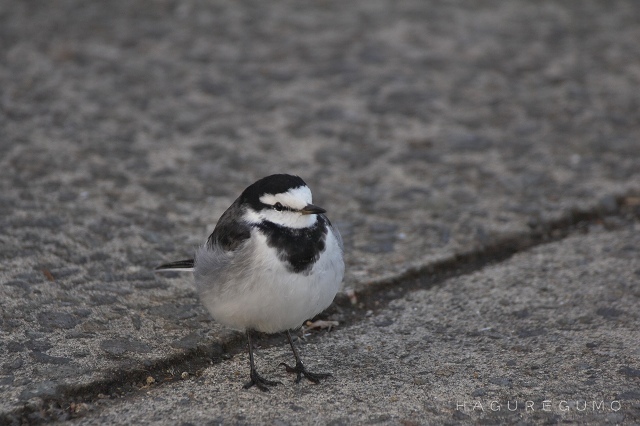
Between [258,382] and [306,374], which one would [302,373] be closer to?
[306,374]

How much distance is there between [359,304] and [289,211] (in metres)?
0.84

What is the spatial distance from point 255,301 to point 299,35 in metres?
4.38

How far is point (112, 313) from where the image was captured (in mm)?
4227

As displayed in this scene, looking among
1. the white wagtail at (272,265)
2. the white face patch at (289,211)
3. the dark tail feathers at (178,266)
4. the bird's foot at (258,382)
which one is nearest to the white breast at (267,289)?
the white wagtail at (272,265)

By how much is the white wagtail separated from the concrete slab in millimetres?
182

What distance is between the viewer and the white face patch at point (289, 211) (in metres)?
3.88

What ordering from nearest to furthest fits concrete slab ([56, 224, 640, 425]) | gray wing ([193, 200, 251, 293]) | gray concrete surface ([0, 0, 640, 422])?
1. concrete slab ([56, 224, 640, 425])
2. gray wing ([193, 200, 251, 293])
3. gray concrete surface ([0, 0, 640, 422])

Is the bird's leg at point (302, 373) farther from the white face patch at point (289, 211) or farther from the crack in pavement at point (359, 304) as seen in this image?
the white face patch at point (289, 211)

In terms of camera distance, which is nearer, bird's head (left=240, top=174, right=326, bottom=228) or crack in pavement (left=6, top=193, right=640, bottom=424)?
crack in pavement (left=6, top=193, right=640, bottom=424)

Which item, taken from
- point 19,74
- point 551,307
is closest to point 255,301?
point 551,307

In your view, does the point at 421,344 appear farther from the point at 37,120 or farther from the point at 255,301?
the point at 37,120

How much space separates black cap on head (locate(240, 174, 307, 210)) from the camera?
154 inches

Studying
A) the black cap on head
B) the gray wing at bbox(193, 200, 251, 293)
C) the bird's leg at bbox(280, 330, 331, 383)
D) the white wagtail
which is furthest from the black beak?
the bird's leg at bbox(280, 330, 331, 383)

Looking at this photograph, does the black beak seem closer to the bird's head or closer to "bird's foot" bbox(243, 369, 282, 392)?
the bird's head
